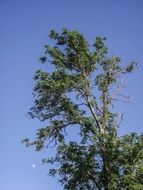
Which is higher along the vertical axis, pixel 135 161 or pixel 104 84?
pixel 104 84

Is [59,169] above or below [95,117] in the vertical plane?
below

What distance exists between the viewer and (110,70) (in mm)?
27422

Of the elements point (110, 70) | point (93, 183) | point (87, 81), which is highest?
point (110, 70)

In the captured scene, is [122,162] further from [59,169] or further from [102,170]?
[59,169]

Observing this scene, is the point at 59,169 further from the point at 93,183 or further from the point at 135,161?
the point at 135,161

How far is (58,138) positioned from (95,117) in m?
2.87

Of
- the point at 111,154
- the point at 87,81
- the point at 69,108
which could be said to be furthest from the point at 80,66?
the point at 111,154

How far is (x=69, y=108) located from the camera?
83.1 feet

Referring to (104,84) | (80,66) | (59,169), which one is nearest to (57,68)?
(80,66)

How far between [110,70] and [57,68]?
3868 millimetres

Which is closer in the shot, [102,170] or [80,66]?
[102,170]

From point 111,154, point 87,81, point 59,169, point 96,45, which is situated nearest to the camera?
point 111,154

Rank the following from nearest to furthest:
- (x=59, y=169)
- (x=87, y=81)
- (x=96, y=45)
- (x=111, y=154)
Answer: (x=111, y=154) → (x=59, y=169) → (x=87, y=81) → (x=96, y=45)

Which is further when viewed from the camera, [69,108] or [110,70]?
[110,70]
